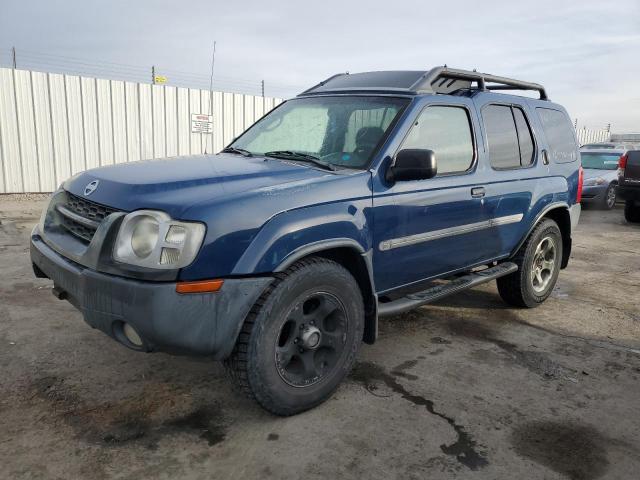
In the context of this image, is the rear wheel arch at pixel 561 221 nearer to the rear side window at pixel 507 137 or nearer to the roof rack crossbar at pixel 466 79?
the rear side window at pixel 507 137

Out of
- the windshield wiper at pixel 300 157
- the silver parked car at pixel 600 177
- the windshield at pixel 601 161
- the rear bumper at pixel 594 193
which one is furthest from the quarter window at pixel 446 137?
the windshield at pixel 601 161

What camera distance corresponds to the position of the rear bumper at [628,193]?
999cm

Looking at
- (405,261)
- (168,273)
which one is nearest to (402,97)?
(405,261)

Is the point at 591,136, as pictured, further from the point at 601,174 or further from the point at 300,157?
the point at 300,157

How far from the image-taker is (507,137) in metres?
4.21

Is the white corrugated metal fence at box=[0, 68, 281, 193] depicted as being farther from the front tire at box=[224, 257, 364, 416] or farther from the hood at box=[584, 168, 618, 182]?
the front tire at box=[224, 257, 364, 416]

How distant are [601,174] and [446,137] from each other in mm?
10450

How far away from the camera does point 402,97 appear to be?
11.4 feet

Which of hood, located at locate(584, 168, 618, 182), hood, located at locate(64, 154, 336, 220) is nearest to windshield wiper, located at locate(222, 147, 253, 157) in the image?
hood, located at locate(64, 154, 336, 220)

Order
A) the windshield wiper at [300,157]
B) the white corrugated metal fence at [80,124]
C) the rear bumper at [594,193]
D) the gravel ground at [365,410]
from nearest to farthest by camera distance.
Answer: the gravel ground at [365,410], the windshield wiper at [300,157], the white corrugated metal fence at [80,124], the rear bumper at [594,193]

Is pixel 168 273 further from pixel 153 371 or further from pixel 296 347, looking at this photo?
pixel 153 371

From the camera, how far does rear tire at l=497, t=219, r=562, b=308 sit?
15.0 feet

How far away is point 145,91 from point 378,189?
10.7 m

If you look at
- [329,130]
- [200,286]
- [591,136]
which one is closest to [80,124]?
[329,130]
